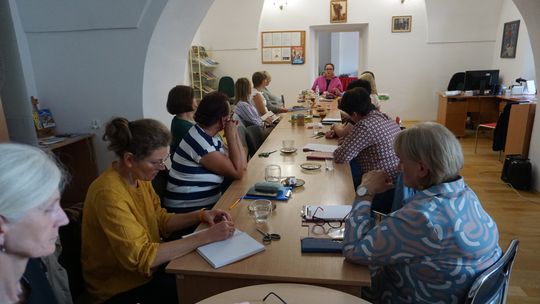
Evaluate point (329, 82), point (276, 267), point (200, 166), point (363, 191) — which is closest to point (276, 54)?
point (329, 82)

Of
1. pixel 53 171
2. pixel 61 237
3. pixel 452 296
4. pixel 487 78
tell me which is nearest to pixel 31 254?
pixel 53 171

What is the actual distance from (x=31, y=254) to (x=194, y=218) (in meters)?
0.96

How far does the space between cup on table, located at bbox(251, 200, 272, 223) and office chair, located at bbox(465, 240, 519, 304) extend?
86 centimetres

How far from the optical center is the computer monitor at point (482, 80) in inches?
261

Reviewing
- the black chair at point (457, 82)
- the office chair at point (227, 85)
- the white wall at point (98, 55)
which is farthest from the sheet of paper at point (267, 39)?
the white wall at point (98, 55)

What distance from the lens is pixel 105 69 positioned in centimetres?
326

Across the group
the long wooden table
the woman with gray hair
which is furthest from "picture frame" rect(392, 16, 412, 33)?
the woman with gray hair

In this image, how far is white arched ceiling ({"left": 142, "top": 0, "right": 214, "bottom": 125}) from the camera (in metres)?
3.25

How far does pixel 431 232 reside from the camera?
1.20 m

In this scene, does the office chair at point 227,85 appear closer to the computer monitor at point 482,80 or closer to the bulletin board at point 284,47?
the bulletin board at point 284,47

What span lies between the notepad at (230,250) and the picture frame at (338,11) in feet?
24.2

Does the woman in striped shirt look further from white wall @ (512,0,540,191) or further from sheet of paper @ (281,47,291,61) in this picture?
sheet of paper @ (281,47,291,61)

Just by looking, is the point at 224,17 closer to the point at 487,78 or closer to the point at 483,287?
the point at 487,78

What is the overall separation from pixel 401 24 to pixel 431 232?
7559mm
